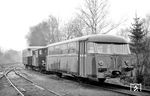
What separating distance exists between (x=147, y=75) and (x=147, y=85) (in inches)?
22.9

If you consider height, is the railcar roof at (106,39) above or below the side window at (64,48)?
above

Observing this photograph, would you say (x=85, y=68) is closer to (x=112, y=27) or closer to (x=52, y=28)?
(x=112, y=27)

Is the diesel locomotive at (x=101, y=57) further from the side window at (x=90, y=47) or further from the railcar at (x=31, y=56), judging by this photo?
the railcar at (x=31, y=56)

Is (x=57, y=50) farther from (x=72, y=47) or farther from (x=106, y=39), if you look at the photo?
(x=106, y=39)

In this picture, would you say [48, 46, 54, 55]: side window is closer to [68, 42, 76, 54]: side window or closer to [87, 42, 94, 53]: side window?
[68, 42, 76, 54]: side window

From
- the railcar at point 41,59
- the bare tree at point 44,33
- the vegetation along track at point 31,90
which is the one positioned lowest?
the vegetation along track at point 31,90

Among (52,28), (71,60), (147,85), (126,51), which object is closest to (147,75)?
(147,85)

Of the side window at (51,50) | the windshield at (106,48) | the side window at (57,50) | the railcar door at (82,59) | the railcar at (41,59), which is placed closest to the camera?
the windshield at (106,48)

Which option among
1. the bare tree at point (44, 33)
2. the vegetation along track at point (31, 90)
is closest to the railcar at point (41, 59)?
the vegetation along track at point (31, 90)

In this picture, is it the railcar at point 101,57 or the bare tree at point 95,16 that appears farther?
the bare tree at point 95,16

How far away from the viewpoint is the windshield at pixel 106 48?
1380 cm

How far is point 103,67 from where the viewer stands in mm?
13289

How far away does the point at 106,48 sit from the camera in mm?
13984

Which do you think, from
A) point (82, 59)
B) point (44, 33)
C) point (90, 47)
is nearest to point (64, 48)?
point (82, 59)
